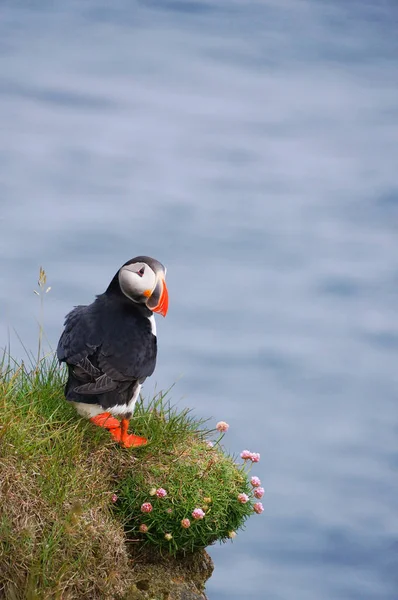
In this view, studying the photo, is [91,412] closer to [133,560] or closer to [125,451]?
[125,451]

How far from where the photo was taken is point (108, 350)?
5.95 metres

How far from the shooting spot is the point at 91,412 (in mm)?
6121

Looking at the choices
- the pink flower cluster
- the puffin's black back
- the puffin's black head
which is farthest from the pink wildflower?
the puffin's black head

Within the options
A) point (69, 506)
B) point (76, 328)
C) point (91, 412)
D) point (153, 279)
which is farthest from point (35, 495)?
point (153, 279)

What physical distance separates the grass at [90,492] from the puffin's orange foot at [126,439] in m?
0.05

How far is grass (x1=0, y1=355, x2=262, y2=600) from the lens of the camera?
5371mm

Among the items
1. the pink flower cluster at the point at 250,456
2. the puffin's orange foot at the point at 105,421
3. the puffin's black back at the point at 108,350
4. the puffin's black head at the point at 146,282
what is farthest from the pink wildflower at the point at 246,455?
the puffin's black head at the point at 146,282

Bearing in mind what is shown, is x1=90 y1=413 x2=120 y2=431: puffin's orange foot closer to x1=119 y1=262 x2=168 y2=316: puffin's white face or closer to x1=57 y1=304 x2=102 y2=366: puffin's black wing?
x1=57 y1=304 x2=102 y2=366: puffin's black wing

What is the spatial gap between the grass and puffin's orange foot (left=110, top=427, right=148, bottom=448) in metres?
0.05

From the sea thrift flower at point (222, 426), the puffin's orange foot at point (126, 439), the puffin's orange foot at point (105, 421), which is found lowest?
the puffin's orange foot at point (126, 439)

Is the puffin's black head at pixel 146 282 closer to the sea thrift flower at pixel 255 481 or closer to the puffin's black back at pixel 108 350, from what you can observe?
the puffin's black back at pixel 108 350

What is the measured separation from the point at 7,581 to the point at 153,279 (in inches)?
81.2

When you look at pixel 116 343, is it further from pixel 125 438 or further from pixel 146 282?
pixel 125 438

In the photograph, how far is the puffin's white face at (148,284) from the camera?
5.98m
